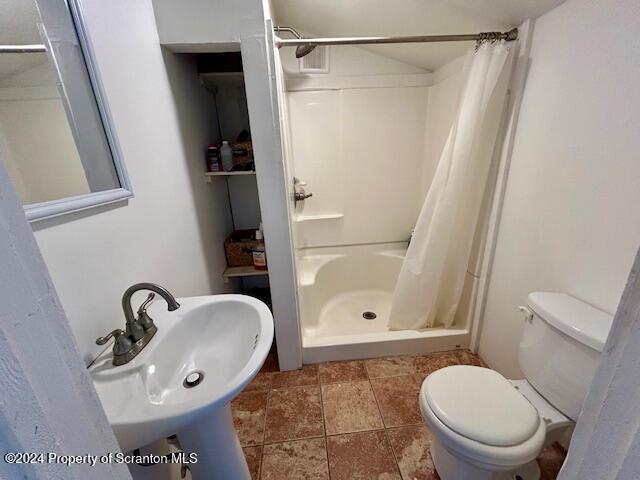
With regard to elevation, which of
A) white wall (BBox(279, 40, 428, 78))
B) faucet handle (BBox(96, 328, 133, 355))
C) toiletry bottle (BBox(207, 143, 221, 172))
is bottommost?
faucet handle (BBox(96, 328, 133, 355))

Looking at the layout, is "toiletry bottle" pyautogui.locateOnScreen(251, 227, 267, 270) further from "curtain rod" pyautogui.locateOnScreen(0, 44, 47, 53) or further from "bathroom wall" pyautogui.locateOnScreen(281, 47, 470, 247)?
"curtain rod" pyautogui.locateOnScreen(0, 44, 47, 53)

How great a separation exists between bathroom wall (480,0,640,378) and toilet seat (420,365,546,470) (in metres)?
0.47

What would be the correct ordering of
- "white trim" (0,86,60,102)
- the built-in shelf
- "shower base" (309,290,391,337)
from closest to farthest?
"white trim" (0,86,60,102) → the built-in shelf → "shower base" (309,290,391,337)

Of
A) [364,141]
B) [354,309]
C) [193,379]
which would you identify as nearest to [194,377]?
[193,379]

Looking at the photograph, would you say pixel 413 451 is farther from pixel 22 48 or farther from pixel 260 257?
pixel 22 48

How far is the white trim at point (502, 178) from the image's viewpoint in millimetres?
1168

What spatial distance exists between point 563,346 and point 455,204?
773 mm

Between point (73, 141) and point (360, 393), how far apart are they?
5.27 ft

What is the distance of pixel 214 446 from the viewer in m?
0.84

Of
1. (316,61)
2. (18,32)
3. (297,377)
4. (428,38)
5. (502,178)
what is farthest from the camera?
(316,61)

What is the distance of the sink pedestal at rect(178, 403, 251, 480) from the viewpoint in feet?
2.64

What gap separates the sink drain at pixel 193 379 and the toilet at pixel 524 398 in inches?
31.6

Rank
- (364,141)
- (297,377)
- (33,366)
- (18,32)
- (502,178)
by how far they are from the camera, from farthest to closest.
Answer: (364,141), (297,377), (502,178), (18,32), (33,366)

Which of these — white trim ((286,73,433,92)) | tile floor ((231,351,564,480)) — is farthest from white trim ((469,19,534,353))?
white trim ((286,73,433,92))
